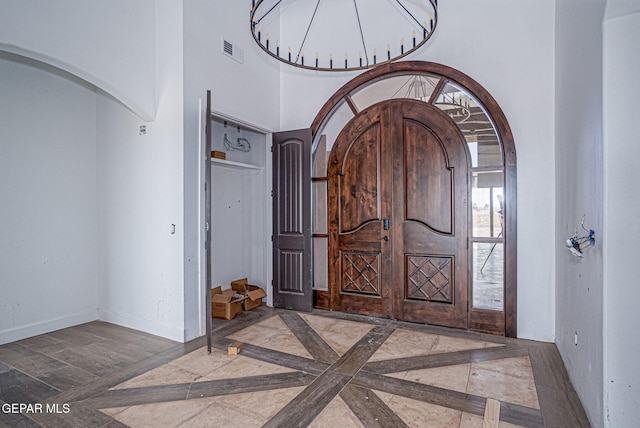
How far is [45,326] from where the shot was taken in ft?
12.8

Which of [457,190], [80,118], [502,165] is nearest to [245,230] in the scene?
[80,118]

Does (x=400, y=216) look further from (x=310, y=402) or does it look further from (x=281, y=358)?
(x=310, y=402)

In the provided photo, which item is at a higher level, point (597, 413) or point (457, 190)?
point (457, 190)

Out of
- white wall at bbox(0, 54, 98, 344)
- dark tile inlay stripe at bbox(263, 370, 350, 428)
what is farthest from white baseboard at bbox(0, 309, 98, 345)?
dark tile inlay stripe at bbox(263, 370, 350, 428)

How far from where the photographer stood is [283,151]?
15.8ft

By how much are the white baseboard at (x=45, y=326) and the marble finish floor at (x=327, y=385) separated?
14 cm

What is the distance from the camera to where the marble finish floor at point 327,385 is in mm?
2229

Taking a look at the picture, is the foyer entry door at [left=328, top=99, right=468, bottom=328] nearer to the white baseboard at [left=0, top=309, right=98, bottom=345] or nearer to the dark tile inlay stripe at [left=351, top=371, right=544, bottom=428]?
the dark tile inlay stripe at [left=351, top=371, right=544, bottom=428]

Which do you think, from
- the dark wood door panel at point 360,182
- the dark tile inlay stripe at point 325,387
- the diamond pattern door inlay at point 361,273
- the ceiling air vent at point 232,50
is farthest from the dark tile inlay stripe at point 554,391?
the ceiling air vent at point 232,50

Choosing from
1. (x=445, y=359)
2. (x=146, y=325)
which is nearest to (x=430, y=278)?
(x=445, y=359)

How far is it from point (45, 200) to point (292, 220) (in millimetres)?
2938

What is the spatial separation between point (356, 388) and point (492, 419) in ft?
3.05

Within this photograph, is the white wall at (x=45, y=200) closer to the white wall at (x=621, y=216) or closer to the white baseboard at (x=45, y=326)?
the white baseboard at (x=45, y=326)

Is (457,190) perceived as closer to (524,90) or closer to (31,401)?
(524,90)
